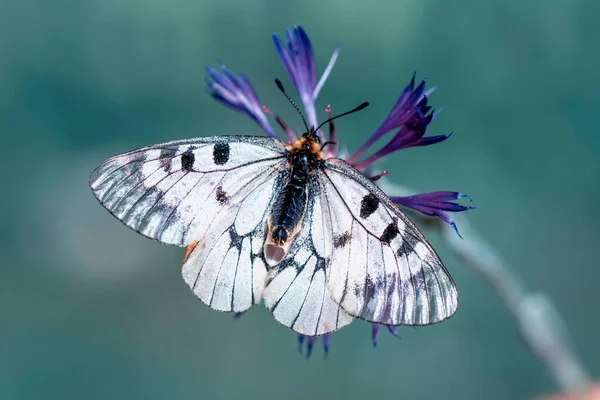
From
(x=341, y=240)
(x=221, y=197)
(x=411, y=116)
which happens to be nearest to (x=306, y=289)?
(x=341, y=240)

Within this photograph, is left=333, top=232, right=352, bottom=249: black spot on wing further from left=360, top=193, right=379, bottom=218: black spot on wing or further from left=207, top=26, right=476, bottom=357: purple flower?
left=207, top=26, right=476, bottom=357: purple flower

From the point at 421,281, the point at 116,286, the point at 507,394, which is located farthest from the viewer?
the point at 116,286

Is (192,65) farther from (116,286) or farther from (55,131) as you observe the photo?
(116,286)

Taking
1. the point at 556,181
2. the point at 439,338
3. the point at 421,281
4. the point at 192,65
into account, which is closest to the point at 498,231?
the point at 556,181

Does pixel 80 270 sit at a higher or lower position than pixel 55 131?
lower

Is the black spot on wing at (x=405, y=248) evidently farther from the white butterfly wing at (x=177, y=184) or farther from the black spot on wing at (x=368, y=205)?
the white butterfly wing at (x=177, y=184)

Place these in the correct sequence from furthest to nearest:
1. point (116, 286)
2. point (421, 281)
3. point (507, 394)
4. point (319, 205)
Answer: point (116, 286), point (507, 394), point (319, 205), point (421, 281)

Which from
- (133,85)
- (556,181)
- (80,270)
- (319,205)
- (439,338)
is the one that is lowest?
(319,205)
